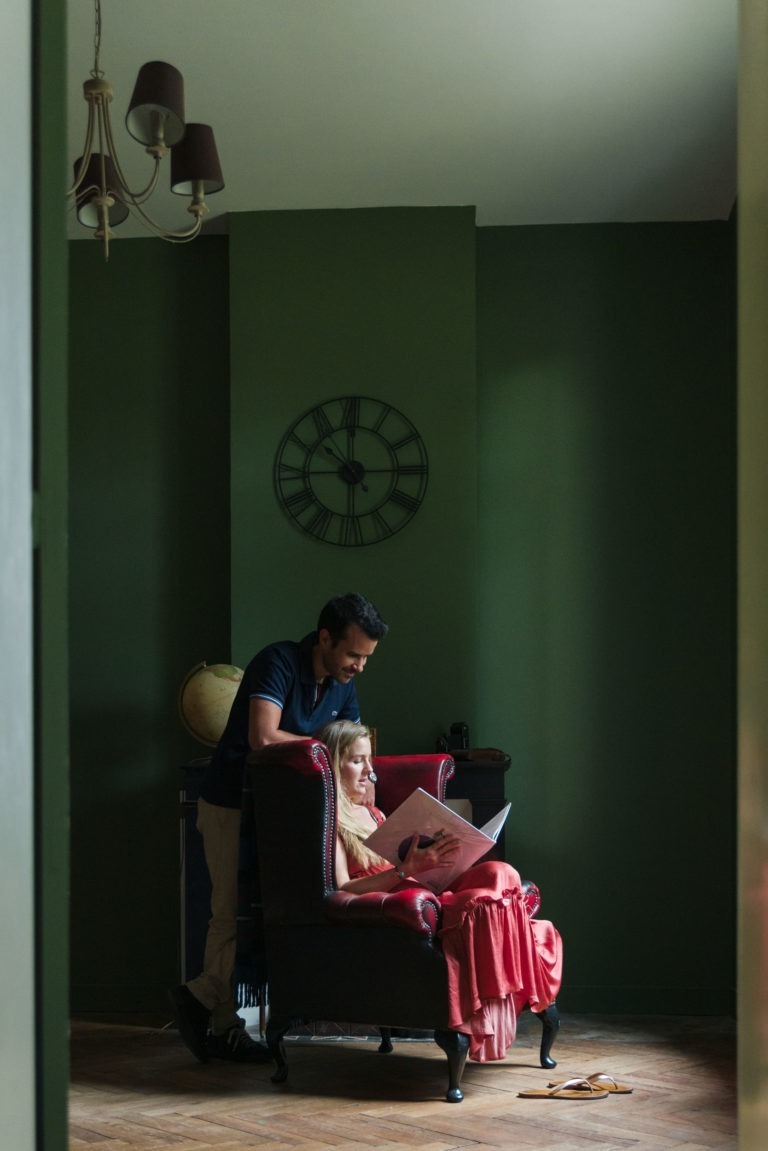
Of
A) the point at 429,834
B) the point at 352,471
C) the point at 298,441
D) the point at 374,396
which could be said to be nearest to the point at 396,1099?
A: the point at 429,834

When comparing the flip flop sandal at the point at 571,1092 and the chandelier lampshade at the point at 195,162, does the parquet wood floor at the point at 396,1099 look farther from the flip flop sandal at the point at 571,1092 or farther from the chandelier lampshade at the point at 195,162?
the chandelier lampshade at the point at 195,162

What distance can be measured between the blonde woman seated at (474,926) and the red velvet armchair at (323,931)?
0.05 metres

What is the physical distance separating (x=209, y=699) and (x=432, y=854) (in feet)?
4.18

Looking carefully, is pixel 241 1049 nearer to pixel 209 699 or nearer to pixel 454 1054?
pixel 454 1054

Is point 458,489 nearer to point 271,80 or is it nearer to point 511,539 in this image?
point 511,539

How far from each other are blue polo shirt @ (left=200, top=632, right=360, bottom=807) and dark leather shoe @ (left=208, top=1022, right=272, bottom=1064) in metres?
0.76

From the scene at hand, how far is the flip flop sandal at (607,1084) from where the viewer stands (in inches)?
157

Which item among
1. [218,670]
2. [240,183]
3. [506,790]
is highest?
[240,183]

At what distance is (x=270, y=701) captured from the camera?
422 centimetres

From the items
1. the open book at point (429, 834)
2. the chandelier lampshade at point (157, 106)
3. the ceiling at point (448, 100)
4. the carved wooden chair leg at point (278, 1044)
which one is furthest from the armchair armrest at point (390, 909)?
the ceiling at point (448, 100)

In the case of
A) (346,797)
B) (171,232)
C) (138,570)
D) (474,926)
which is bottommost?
(474,926)

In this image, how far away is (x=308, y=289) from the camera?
533 centimetres

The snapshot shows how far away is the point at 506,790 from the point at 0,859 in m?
4.31

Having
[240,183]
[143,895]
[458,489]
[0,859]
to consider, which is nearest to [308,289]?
[240,183]
